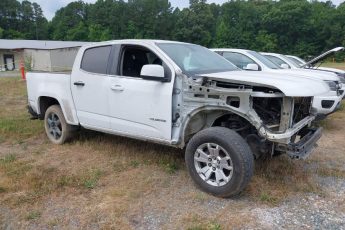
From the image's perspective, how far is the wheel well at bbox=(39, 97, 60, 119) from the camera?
6418 millimetres

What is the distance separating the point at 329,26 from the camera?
65.6 m

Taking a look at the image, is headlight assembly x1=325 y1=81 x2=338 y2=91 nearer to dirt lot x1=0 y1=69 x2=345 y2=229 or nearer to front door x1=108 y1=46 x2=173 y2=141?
dirt lot x1=0 y1=69 x2=345 y2=229

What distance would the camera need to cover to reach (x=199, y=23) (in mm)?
74250

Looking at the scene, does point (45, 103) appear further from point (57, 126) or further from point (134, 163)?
point (134, 163)

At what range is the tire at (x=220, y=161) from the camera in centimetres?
385

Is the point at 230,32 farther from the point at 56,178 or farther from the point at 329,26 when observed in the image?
the point at 56,178

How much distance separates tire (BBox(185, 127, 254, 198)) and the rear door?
5.49ft

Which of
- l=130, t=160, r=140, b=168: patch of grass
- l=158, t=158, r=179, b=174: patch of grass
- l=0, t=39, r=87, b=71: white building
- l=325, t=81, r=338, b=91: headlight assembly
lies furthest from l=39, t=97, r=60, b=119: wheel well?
l=0, t=39, r=87, b=71: white building

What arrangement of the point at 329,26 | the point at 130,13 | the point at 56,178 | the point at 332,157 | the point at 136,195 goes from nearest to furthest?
the point at 136,195 → the point at 56,178 → the point at 332,157 → the point at 329,26 → the point at 130,13

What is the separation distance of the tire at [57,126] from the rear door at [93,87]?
544 millimetres

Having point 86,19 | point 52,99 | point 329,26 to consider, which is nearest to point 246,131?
point 52,99

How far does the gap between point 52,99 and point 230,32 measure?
70.2m

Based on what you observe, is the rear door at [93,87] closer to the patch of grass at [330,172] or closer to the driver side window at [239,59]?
the patch of grass at [330,172]

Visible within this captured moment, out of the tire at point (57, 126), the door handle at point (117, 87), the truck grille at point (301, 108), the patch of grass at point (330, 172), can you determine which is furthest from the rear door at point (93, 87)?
the patch of grass at point (330, 172)
